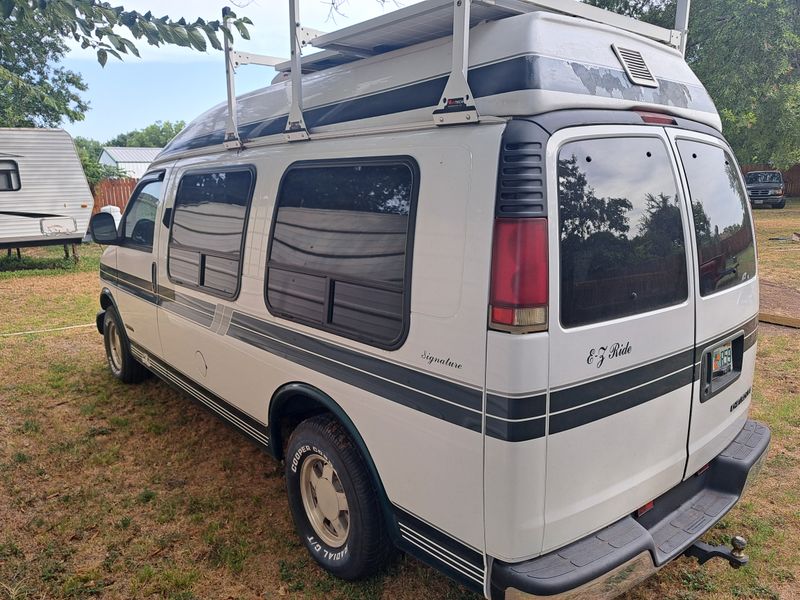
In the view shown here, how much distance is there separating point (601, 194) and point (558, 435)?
884 mm

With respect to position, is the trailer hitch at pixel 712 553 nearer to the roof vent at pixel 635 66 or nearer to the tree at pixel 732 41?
the roof vent at pixel 635 66


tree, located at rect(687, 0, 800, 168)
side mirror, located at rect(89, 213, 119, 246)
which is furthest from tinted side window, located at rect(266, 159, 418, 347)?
tree, located at rect(687, 0, 800, 168)

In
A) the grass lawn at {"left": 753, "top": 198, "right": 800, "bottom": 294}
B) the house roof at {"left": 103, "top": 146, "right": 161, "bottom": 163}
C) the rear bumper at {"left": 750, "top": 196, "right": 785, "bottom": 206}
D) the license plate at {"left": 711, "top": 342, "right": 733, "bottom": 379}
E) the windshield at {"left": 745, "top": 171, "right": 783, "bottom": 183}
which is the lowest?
the grass lawn at {"left": 753, "top": 198, "right": 800, "bottom": 294}

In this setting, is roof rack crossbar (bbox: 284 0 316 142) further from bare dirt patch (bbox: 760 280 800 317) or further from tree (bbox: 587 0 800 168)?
tree (bbox: 587 0 800 168)

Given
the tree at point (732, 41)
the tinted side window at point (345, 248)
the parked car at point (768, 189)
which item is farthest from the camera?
the parked car at point (768, 189)

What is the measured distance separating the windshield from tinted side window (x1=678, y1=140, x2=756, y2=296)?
23.7 m

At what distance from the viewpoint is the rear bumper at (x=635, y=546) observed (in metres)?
2.04

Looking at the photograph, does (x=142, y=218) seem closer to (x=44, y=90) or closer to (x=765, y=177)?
(x=44, y=90)

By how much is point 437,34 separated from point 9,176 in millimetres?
13381

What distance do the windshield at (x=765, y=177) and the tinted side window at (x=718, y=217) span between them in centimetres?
2369

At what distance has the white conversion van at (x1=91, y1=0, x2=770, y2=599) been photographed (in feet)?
6.61

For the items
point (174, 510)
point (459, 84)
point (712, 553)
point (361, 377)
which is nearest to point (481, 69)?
point (459, 84)

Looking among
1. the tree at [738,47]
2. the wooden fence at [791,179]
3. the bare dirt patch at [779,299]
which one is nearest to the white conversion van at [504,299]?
the bare dirt patch at [779,299]

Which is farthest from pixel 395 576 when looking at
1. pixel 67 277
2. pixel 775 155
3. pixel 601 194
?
pixel 775 155
